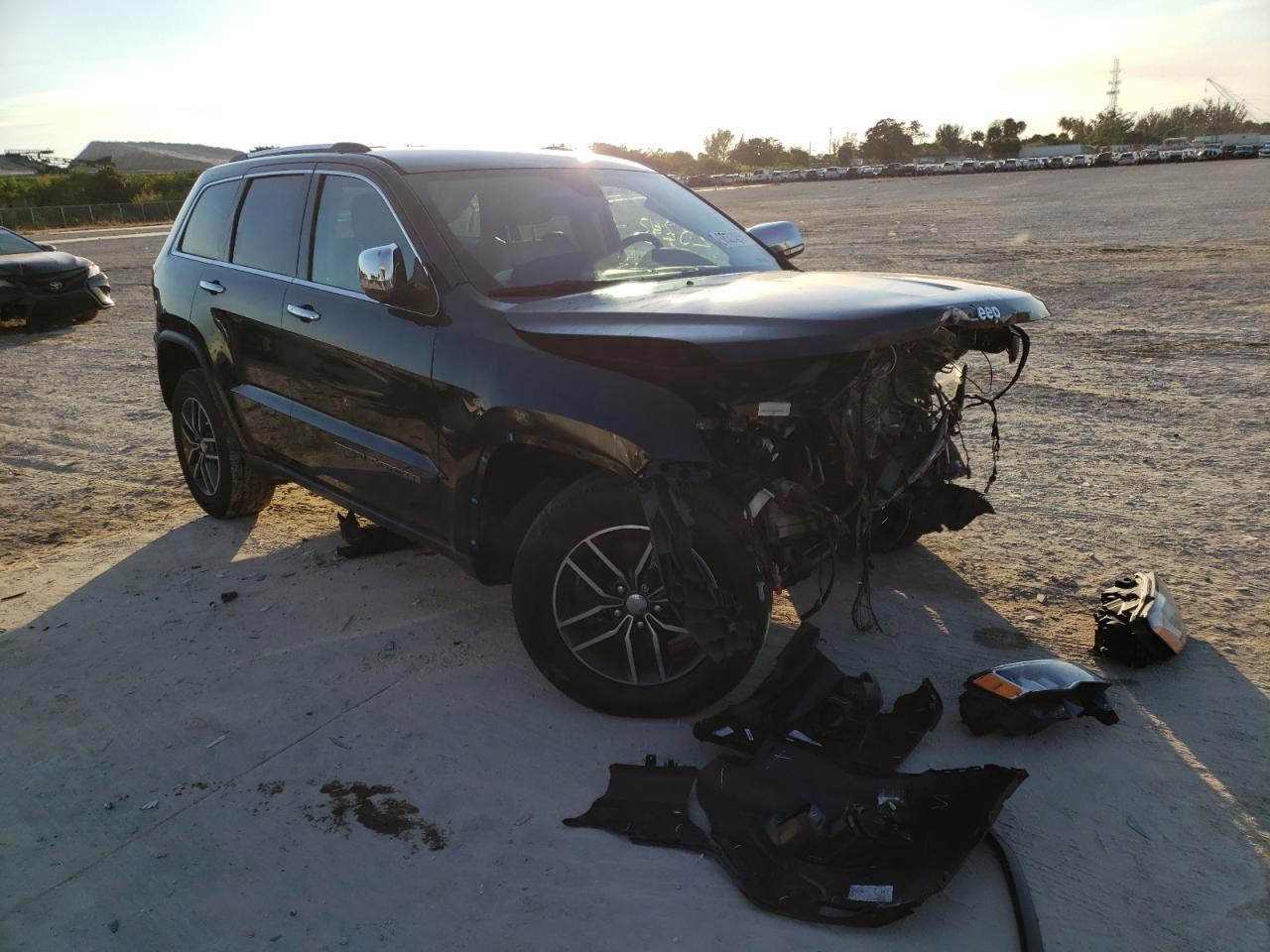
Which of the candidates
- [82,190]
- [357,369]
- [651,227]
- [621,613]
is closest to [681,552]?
[621,613]

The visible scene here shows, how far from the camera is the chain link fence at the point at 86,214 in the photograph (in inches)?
1860

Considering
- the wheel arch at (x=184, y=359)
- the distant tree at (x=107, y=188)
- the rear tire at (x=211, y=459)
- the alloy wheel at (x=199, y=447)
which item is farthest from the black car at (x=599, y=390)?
the distant tree at (x=107, y=188)

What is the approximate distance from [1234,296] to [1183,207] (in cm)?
1682

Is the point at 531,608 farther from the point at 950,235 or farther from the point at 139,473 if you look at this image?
the point at 950,235

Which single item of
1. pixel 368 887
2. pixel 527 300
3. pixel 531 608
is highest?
pixel 527 300

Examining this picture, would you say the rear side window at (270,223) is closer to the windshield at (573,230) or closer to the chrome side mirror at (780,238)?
the windshield at (573,230)

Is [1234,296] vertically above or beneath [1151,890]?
above

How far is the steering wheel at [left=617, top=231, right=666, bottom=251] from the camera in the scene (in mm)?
4372

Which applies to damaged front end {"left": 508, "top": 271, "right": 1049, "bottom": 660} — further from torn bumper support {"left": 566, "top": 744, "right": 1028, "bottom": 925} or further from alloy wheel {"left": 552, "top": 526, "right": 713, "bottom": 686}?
torn bumper support {"left": 566, "top": 744, "right": 1028, "bottom": 925}

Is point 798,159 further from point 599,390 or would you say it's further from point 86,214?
point 599,390

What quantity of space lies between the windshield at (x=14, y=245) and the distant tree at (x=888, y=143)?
131 m

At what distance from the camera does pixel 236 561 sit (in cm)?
513

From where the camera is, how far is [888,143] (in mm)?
133000

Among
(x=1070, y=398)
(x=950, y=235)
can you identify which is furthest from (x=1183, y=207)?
(x=1070, y=398)
